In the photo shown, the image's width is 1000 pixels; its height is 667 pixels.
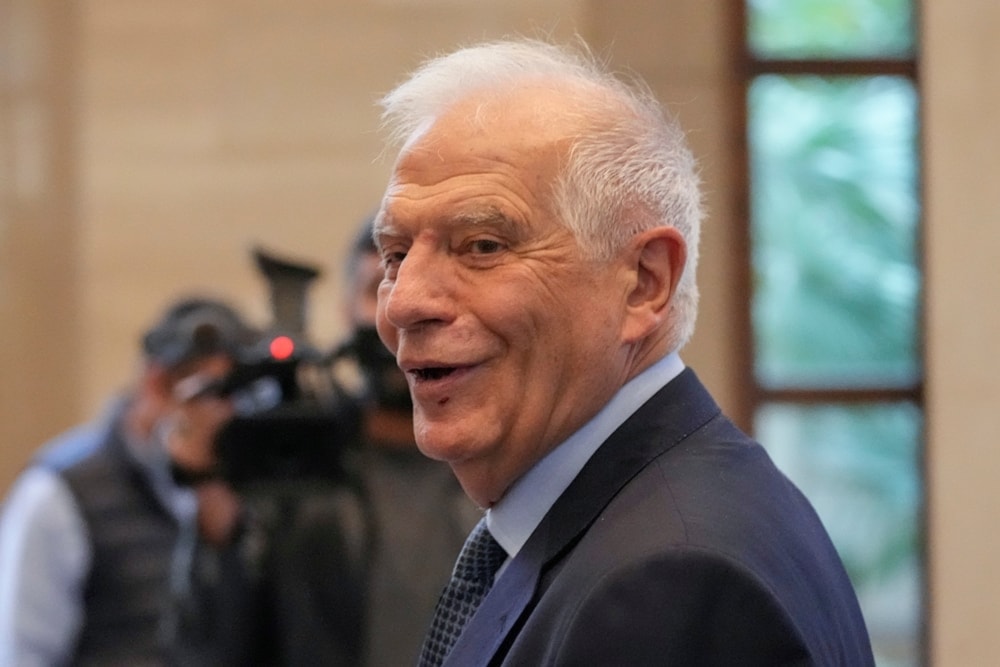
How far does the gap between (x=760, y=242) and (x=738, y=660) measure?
3.05 m

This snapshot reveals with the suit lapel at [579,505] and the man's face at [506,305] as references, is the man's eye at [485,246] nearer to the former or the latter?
the man's face at [506,305]

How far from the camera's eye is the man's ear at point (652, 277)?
4.10 feet

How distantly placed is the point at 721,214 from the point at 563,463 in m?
2.74

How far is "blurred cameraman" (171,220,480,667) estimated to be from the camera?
8.06 feet

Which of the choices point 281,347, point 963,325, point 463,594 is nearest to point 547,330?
point 463,594

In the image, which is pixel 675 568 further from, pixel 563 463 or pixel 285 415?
pixel 285 415

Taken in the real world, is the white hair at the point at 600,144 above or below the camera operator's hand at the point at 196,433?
above

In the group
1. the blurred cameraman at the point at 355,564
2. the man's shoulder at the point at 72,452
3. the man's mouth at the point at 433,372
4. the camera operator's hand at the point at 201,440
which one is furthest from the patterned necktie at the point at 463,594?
the man's shoulder at the point at 72,452

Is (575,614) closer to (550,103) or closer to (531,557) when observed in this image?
(531,557)

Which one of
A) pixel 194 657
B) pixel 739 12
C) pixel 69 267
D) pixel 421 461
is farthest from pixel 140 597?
pixel 739 12

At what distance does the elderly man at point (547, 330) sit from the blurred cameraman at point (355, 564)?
1.13 metres

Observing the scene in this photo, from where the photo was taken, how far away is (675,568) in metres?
0.99

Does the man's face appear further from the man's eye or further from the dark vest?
the dark vest

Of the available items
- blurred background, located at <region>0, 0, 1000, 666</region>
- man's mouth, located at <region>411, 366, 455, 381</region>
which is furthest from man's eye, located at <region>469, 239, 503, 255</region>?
blurred background, located at <region>0, 0, 1000, 666</region>
